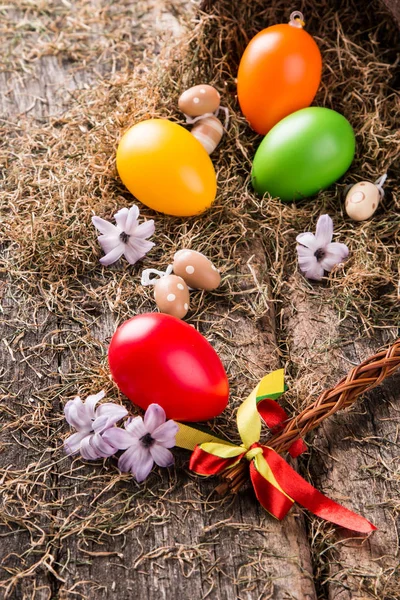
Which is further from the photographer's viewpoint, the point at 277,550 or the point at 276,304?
the point at 276,304

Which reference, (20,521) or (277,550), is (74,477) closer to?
(20,521)

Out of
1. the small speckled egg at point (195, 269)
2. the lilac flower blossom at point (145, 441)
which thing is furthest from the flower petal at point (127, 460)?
the small speckled egg at point (195, 269)

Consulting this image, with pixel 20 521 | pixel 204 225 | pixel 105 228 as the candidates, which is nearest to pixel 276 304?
pixel 204 225

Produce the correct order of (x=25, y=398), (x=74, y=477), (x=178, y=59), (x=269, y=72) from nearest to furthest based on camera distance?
1. (x=74, y=477)
2. (x=25, y=398)
3. (x=269, y=72)
4. (x=178, y=59)

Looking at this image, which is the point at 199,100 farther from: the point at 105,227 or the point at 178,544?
the point at 178,544

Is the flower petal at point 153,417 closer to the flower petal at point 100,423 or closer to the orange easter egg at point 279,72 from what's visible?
the flower petal at point 100,423

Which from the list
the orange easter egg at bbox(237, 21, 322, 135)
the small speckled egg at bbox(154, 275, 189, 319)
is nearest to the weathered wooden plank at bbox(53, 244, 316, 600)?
the small speckled egg at bbox(154, 275, 189, 319)

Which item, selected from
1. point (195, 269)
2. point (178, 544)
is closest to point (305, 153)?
point (195, 269)
